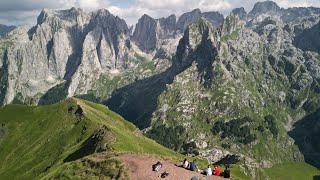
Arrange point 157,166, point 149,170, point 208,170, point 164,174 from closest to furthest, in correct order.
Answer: point 164,174 → point 157,166 → point 208,170 → point 149,170

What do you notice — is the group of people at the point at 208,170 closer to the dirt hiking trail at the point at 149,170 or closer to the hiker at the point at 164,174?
the dirt hiking trail at the point at 149,170

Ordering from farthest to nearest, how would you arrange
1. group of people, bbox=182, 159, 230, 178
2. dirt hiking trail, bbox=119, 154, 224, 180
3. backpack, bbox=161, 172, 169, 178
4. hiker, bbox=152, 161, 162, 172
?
group of people, bbox=182, 159, 230, 178
hiker, bbox=152, 161, 162, 172
dirt hiking trail, bbox=119, 154, 224, 180
backpack, bbox=161, 172, 169, 178

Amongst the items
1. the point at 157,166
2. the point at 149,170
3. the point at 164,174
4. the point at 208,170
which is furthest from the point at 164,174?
the point at 208,170

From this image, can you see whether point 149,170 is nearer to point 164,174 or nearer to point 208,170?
point 164,174

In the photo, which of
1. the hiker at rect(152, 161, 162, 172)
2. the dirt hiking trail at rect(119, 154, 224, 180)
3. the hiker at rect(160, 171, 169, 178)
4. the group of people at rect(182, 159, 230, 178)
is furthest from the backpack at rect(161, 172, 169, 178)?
the group of people at rect(182, 159, 230, 178)

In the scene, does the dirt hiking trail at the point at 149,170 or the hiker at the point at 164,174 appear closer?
the hiker at the point at 164,174

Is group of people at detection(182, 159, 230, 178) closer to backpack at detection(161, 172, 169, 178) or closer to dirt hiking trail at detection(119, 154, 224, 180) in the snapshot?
dirt hiking trail at detection(119, 154, 224, 180)

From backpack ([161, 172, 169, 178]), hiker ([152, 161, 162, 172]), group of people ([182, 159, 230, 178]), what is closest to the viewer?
backpack ([161, 172, 169, 178])

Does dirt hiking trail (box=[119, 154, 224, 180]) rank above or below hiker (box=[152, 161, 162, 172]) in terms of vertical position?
below

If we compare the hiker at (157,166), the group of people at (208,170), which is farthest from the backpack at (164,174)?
the group of people at (208,170)

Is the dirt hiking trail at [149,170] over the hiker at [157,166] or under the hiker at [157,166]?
under

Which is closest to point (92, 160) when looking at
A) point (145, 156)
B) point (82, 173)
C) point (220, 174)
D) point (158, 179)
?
point (82, 173)

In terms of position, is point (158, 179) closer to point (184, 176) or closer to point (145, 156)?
point (184, 176)

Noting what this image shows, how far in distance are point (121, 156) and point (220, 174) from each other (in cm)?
1760
